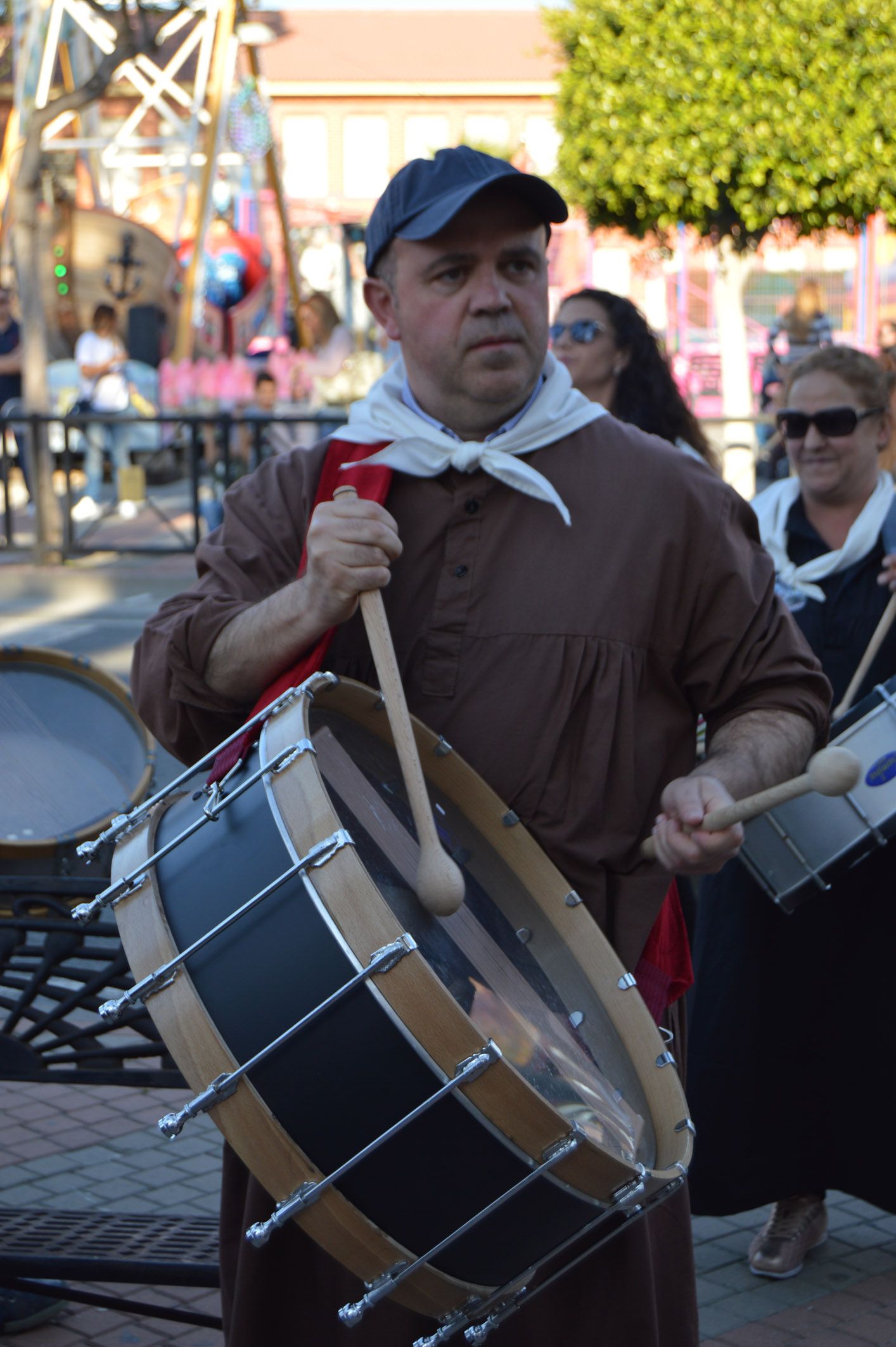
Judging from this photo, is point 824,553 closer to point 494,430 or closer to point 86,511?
point 494,430

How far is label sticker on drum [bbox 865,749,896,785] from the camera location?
3.23 m

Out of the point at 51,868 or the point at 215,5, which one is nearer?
the point at 51,868

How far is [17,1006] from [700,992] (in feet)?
5.10

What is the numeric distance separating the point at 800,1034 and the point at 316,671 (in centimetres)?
204

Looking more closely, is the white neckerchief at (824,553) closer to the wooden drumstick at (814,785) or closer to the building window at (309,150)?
the wooden drumstick at (814,785)

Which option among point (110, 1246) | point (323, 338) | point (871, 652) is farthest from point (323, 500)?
point (323, 338)

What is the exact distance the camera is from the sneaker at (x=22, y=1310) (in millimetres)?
3252

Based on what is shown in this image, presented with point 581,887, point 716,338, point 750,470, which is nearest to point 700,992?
point 581,887

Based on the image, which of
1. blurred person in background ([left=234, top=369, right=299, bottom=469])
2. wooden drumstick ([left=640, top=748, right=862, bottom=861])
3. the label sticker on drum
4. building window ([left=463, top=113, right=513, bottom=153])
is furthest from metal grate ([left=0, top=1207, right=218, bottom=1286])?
building window ([left=463, top=113, right=513, bottom=153])

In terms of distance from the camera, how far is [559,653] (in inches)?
84.1

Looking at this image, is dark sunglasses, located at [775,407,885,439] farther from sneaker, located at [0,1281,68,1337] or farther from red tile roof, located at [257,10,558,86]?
red tile roof, located at [257,10,558,86]

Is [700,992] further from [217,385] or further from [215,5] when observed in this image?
[215,5]

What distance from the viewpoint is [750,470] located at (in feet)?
38.2

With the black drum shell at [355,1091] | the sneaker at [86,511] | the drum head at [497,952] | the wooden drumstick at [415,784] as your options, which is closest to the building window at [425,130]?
the sneaker at [86,511]
